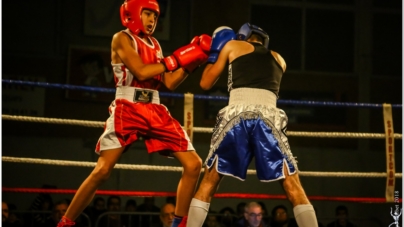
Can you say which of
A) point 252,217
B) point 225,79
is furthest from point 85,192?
point 225,79

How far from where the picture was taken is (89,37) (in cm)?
841

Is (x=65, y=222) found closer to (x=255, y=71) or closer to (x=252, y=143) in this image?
(x=252, y=143)

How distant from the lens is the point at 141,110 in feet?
9.02

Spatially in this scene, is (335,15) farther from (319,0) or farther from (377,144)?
(377,144)

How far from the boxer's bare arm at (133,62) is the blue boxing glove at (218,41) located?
0.77 feet

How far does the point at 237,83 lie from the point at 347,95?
684 centimetres

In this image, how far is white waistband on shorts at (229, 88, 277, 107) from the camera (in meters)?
2.62

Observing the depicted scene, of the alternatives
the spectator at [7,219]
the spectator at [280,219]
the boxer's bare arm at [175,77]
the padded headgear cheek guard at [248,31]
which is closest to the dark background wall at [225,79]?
the spectator at [280,219]

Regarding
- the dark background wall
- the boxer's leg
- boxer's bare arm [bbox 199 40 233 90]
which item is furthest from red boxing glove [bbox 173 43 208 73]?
the dark background wall

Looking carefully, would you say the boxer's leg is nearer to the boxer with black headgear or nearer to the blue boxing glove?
the boxer with black headgear

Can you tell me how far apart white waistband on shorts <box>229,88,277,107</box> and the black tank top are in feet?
0.06

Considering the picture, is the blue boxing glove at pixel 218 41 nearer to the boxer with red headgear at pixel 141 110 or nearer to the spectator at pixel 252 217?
the boxer with red headgear at pixel 141 110

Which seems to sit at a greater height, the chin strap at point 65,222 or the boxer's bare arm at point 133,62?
the boxer's bare arm at point 133,62

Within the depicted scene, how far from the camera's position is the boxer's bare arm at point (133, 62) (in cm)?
269
